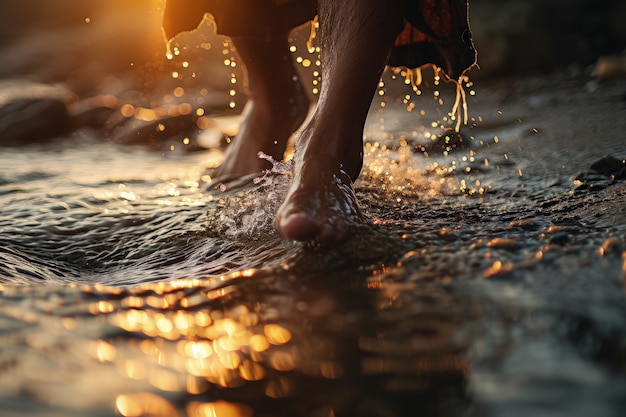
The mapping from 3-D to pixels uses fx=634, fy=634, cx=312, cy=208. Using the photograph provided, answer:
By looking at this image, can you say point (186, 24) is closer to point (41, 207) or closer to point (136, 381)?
point (41, 207)

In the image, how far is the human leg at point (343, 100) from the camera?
4.87 feet

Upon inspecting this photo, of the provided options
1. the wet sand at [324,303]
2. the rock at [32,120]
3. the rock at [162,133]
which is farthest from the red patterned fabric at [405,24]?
the rock at [32,120]

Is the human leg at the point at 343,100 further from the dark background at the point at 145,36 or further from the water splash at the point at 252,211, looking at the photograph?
the dark background at the point at 145,36

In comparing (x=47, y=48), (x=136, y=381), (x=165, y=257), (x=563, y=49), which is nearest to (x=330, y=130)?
(x=165, y=257)

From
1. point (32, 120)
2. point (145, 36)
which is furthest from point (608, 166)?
point (145, 36)

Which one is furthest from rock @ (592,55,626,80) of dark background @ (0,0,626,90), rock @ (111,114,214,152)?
rock @ (111,114,214,152)

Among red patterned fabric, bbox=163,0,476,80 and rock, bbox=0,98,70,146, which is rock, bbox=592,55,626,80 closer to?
red patterned fabric, bbox=163,0,476,80

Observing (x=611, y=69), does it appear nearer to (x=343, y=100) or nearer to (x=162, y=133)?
(x=162, y=133)

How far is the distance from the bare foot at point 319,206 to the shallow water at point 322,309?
0.13 feet

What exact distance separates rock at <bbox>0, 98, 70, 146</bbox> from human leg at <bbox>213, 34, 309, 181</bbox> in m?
2.37

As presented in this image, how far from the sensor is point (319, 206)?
139cm

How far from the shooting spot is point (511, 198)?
204 centimetres

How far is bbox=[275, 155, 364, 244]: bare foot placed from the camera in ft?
4.34

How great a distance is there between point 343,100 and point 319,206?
37cm
